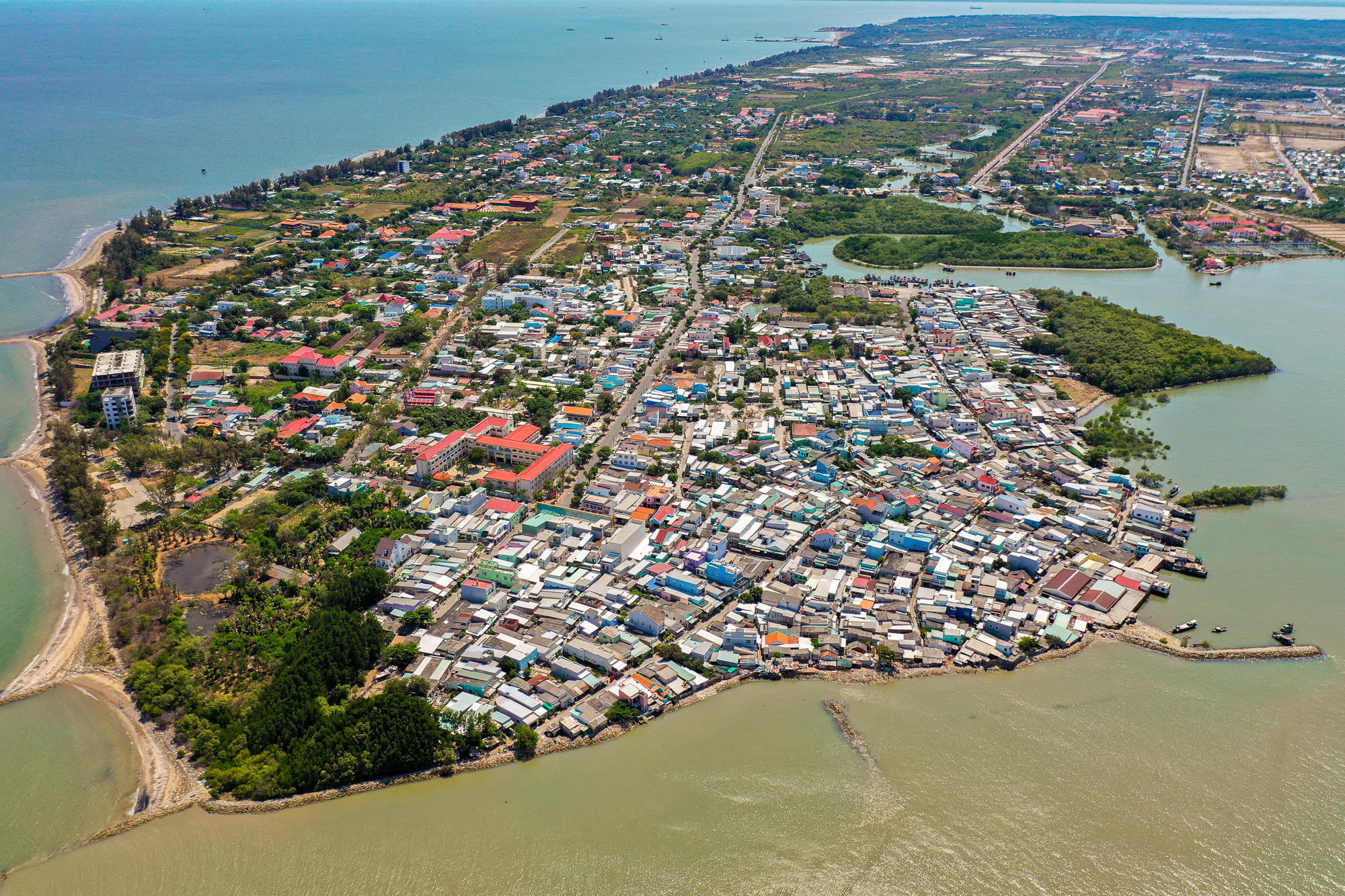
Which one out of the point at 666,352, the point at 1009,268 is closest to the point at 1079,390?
the point at 666,352

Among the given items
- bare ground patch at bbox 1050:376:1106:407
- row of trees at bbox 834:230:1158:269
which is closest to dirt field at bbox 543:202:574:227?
row of trees at bbox 834:230:1158:269

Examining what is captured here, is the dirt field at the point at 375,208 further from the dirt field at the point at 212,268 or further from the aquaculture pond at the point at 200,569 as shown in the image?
the aquaculture pond at the point at 200,569

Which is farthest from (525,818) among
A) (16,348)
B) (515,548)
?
(16,348)

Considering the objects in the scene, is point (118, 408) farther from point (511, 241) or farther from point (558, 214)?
point (558, 214)

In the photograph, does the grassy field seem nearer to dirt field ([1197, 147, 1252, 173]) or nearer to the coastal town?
the coastal town

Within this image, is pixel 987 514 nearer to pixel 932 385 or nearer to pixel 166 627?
pixel 932 385

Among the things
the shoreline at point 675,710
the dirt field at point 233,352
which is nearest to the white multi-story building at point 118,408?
the dirt field at point 233,352

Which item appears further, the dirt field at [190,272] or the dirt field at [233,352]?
the dirt field at [190,272]
